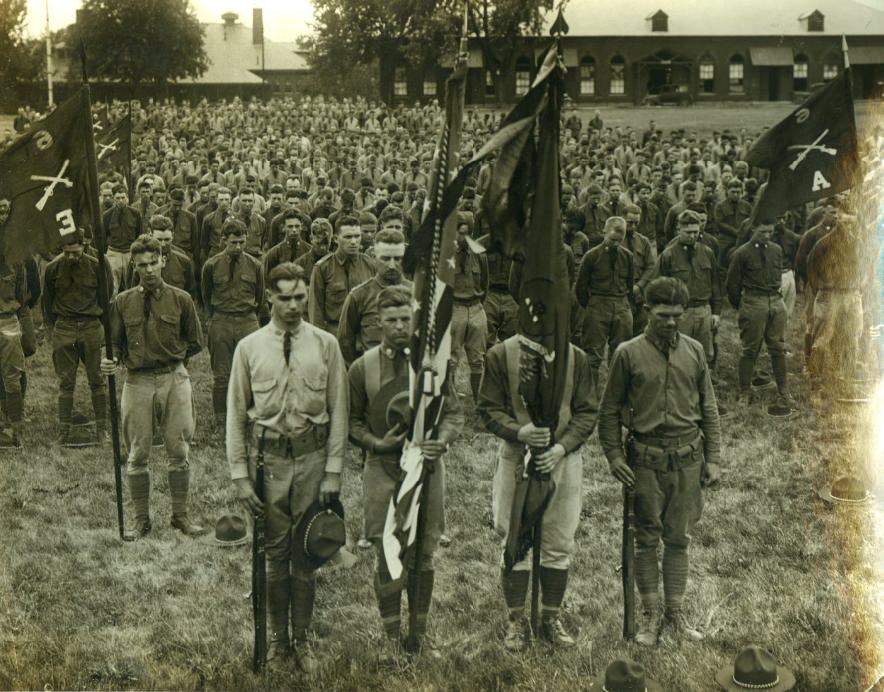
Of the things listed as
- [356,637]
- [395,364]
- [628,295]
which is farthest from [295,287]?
[628,295]

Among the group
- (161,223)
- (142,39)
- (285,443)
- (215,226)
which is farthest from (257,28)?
(285,443)

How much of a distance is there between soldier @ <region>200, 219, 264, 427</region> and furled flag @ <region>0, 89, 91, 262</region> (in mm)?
3159

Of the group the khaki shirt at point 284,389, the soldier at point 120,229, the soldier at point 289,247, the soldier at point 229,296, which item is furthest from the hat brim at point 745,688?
the soldier at point 120,229

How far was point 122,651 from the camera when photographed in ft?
21.5

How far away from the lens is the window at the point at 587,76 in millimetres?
52375

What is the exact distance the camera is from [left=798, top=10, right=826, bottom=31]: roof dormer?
143 feet

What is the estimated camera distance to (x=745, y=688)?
5.71 m

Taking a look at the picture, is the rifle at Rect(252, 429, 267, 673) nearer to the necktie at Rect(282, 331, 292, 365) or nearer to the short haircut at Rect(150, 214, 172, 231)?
the necktie at Rect(282, 331, 292, 365)

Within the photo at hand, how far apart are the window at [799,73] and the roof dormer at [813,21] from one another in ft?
15.6

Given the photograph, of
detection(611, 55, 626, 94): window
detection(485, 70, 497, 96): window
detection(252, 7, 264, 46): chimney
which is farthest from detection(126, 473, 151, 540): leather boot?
detection(611, 55, 626, 94): window

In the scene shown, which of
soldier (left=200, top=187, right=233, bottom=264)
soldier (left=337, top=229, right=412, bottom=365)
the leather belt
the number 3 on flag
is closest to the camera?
the leather belt

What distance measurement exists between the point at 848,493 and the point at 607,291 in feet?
13.1

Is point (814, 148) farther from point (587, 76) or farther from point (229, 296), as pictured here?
point (587, 76)

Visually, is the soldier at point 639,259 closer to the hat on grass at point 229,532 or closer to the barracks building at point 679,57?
the hat on grass at point 229,532
